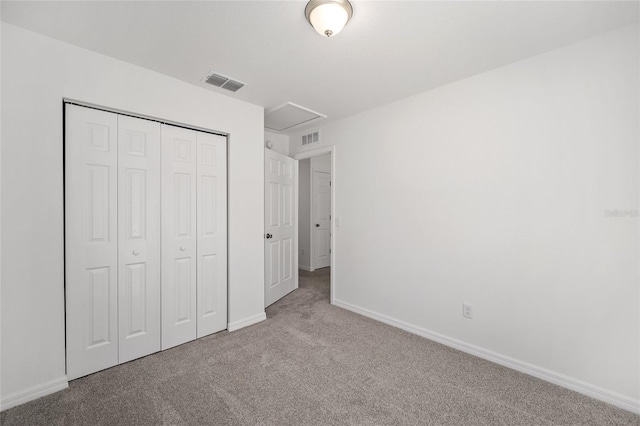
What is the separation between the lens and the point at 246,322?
306 centimetres

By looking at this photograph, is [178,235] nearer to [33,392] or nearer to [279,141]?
[33,392]

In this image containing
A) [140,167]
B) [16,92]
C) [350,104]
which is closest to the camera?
[16,92]

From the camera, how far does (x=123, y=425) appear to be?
1653 millimetres

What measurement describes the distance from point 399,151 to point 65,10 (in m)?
2.82

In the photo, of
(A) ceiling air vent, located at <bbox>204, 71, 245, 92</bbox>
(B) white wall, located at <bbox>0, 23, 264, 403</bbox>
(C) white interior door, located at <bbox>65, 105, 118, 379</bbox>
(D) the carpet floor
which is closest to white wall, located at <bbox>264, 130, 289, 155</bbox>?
(A) ceiling air vent, located at <bbox>204, 71, 245, 92</bbox>

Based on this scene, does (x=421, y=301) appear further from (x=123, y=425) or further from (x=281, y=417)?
(x=123, y=425)

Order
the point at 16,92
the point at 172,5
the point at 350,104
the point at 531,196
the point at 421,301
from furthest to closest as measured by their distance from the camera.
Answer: the point at 350,104 → the point at 421,301 → the point at 531,196 → the point at 16,92 → the point at 172,5

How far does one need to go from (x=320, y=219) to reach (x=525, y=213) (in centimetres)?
397

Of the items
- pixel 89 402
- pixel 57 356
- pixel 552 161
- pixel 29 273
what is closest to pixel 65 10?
pixel 29 273

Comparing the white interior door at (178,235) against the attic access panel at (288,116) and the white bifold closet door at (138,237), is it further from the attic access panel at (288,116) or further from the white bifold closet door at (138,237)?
the attic access panel at (288,116)

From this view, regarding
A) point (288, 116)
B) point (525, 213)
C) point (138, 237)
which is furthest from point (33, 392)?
point (525, 213)

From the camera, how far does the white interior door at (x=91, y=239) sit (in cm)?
206

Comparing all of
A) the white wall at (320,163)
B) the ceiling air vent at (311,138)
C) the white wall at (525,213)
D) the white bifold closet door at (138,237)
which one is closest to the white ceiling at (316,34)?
the white wall at (525,213)

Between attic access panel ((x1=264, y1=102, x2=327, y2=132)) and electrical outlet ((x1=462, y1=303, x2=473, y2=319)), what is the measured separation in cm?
260
